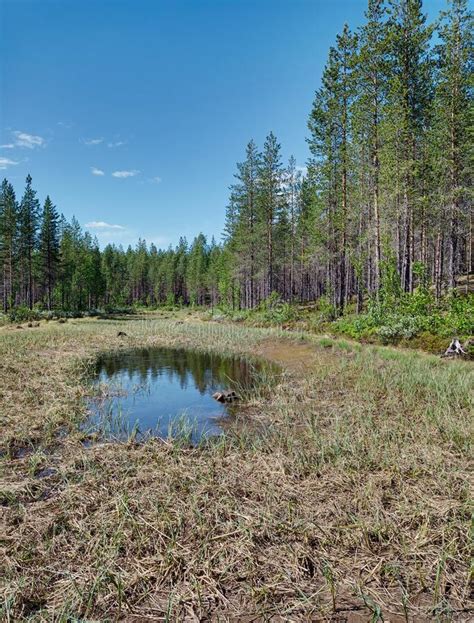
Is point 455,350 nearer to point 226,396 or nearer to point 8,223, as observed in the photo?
point 226,396

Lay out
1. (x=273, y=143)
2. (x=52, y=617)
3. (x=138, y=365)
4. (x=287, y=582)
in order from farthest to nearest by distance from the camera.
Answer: (x=273, y=143), (x=138, y=365), (x=287, y=582), (x=52, y=617)

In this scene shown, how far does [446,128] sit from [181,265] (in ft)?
219

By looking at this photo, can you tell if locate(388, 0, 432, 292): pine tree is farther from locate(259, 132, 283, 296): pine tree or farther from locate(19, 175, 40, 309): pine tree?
locate(19, 175, 40, 309): pine tree

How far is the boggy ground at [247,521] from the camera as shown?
3217mm

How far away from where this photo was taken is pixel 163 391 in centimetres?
1237

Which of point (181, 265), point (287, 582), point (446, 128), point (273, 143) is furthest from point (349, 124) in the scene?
point (181, 265)

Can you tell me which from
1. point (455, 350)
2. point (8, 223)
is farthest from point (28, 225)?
point (455, 350)

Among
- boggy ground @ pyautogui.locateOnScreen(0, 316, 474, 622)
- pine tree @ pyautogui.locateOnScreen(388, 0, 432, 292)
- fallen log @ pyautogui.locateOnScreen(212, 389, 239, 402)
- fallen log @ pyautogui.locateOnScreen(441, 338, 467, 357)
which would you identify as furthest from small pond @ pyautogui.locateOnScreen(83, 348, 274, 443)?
pine tree @ pyautogui.locateOnScreen(388, 0, 432, 292)

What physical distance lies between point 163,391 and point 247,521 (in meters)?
8.55

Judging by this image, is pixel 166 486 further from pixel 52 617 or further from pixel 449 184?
pixel 449 184

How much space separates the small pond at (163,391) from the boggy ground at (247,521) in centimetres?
94

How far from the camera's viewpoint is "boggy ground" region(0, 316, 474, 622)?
322 cm

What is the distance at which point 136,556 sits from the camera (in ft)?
12.2

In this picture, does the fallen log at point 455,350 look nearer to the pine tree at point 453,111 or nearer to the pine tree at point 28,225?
the pine tree at point 453,111
